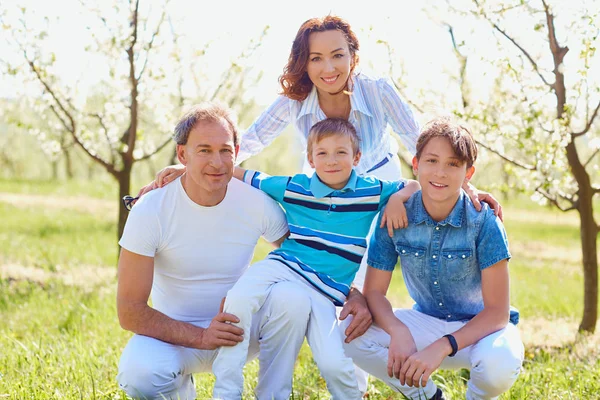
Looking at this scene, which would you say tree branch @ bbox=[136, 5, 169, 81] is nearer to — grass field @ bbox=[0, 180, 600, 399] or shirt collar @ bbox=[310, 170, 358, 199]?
grass field @ bbox=[0, 180, 600, 399]

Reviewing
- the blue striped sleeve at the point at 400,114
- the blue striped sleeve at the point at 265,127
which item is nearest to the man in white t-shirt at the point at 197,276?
the blue striped sleeve at the point at 265,127

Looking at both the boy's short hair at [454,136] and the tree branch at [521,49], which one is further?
the tree branch at [521,49]

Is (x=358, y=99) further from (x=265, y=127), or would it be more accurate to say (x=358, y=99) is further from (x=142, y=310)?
(x=142, y=310)

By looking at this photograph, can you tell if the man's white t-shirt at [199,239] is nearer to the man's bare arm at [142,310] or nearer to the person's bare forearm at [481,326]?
the man's bare arm at [142,310]

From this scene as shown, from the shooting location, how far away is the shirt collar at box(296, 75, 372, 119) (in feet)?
12.4

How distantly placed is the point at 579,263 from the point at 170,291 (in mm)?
9729

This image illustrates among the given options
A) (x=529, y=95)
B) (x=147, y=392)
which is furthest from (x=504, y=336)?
(x=529, y=95)

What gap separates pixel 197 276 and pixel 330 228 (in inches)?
28.9

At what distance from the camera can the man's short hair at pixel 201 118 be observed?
3221mm

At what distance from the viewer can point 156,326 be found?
3.17m

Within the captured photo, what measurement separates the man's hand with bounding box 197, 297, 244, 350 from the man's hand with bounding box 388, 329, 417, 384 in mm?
712

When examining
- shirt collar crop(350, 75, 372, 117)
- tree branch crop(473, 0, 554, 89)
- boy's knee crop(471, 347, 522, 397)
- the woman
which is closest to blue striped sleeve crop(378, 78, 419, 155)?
the woman

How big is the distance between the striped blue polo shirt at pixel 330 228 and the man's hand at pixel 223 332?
0.43 m

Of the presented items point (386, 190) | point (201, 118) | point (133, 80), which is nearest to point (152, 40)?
point (133, 80)
